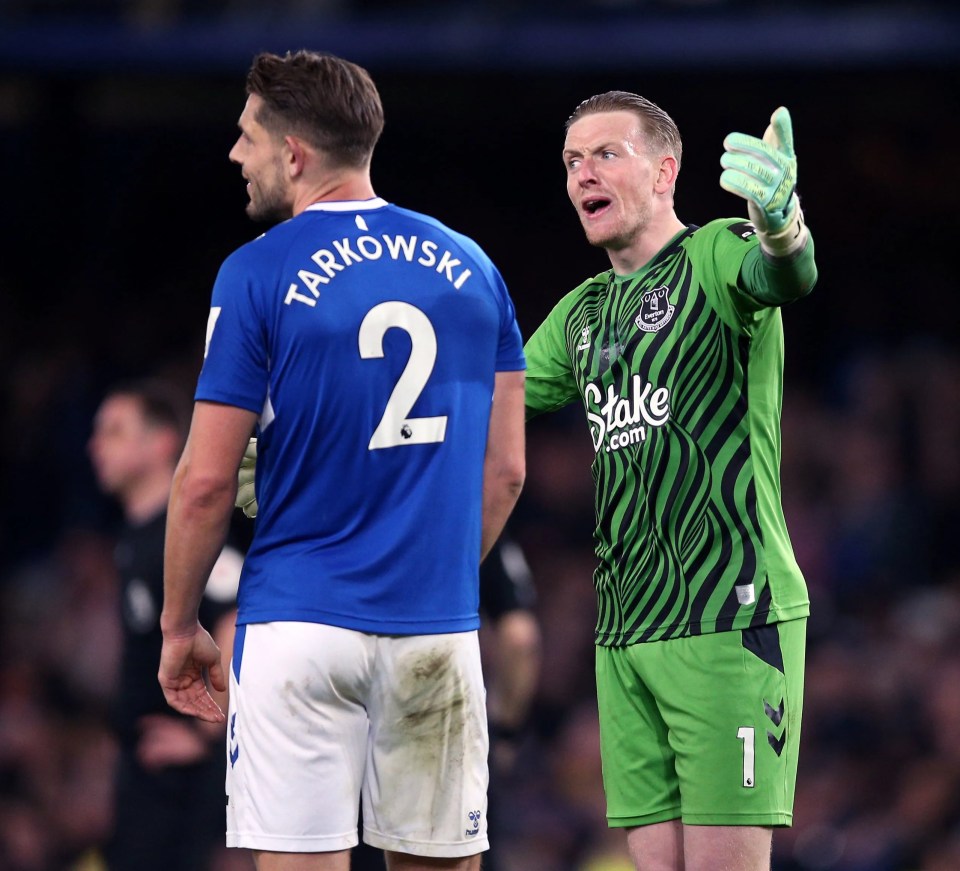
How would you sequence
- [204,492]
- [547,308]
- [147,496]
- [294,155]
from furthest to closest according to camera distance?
[547,308] < [147,496] < [294,155] < [204,492]

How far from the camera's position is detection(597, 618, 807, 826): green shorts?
3.83 m

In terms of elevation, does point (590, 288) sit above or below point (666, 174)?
below

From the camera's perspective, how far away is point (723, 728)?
12.6ft

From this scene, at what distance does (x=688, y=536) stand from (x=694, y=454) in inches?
7.6

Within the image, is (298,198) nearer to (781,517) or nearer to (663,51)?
(781,517)

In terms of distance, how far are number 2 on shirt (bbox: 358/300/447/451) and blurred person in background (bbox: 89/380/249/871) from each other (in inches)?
109

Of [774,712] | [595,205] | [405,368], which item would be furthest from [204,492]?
[774,712]

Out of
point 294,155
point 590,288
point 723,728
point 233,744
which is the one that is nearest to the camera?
point 233,744

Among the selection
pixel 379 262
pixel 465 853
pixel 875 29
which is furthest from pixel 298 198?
pixel 875 29

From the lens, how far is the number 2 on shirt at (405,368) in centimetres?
357

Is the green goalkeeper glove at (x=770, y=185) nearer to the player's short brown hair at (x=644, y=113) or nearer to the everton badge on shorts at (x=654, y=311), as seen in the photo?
the everton badge on shorts at (x=654, y=311)

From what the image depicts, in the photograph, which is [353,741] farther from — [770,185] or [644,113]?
[644,113]

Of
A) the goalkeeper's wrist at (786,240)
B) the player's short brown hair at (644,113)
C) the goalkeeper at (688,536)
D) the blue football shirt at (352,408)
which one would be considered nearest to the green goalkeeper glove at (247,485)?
the blue football shirt at (352,408)

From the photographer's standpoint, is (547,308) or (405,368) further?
(547,308)
